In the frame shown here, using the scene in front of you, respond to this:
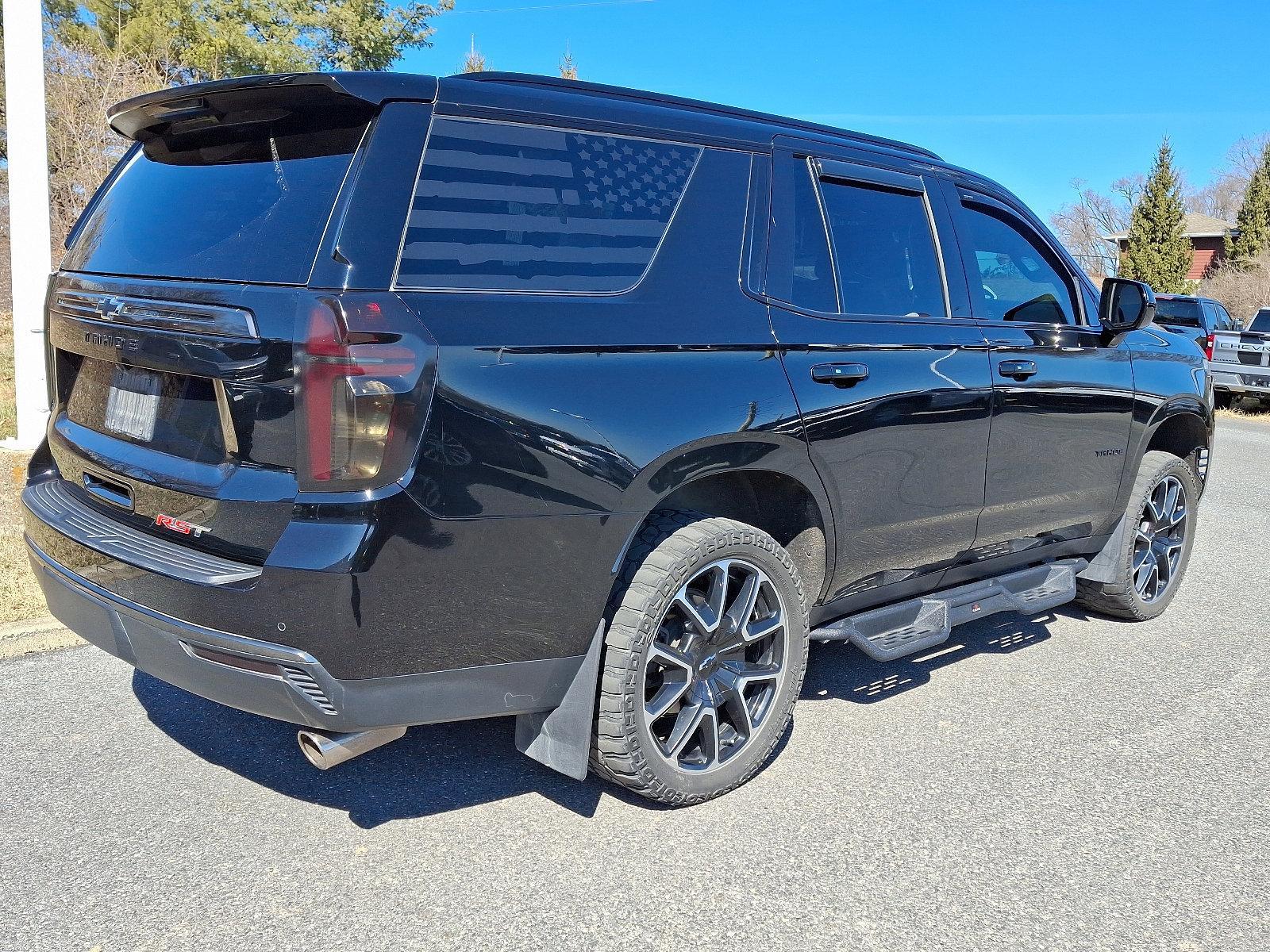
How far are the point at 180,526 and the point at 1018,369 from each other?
121 inches

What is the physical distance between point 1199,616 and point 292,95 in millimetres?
5006

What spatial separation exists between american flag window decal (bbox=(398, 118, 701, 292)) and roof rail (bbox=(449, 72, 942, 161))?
0.19 m

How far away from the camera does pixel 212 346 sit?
101 inches

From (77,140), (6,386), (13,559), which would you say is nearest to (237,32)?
(77,140)

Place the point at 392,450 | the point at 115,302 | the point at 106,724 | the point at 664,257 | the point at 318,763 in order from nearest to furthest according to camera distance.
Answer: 1. the point at 392,450
2. the point at 318,763
3. the point at 115,302
4. the point at 664,257
5. the point at 106,724

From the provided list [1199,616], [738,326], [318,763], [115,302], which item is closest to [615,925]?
[318,763]

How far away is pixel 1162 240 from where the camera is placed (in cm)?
4122

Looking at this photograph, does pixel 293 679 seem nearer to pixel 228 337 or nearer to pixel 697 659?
pixel 228 337

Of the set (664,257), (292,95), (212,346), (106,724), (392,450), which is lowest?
(106,724)

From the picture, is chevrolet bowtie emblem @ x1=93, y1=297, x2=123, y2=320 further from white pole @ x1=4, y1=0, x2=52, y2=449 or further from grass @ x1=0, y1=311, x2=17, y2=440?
grass @ x1=0, y1=311, x2=17, y2=440

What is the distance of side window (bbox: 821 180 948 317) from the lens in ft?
12.0

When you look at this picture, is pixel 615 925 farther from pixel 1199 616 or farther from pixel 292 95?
pixel 1199 616

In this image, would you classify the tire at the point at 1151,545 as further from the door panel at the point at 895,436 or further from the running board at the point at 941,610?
the door panel at the point at 895,436

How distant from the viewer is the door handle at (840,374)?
3348mm
